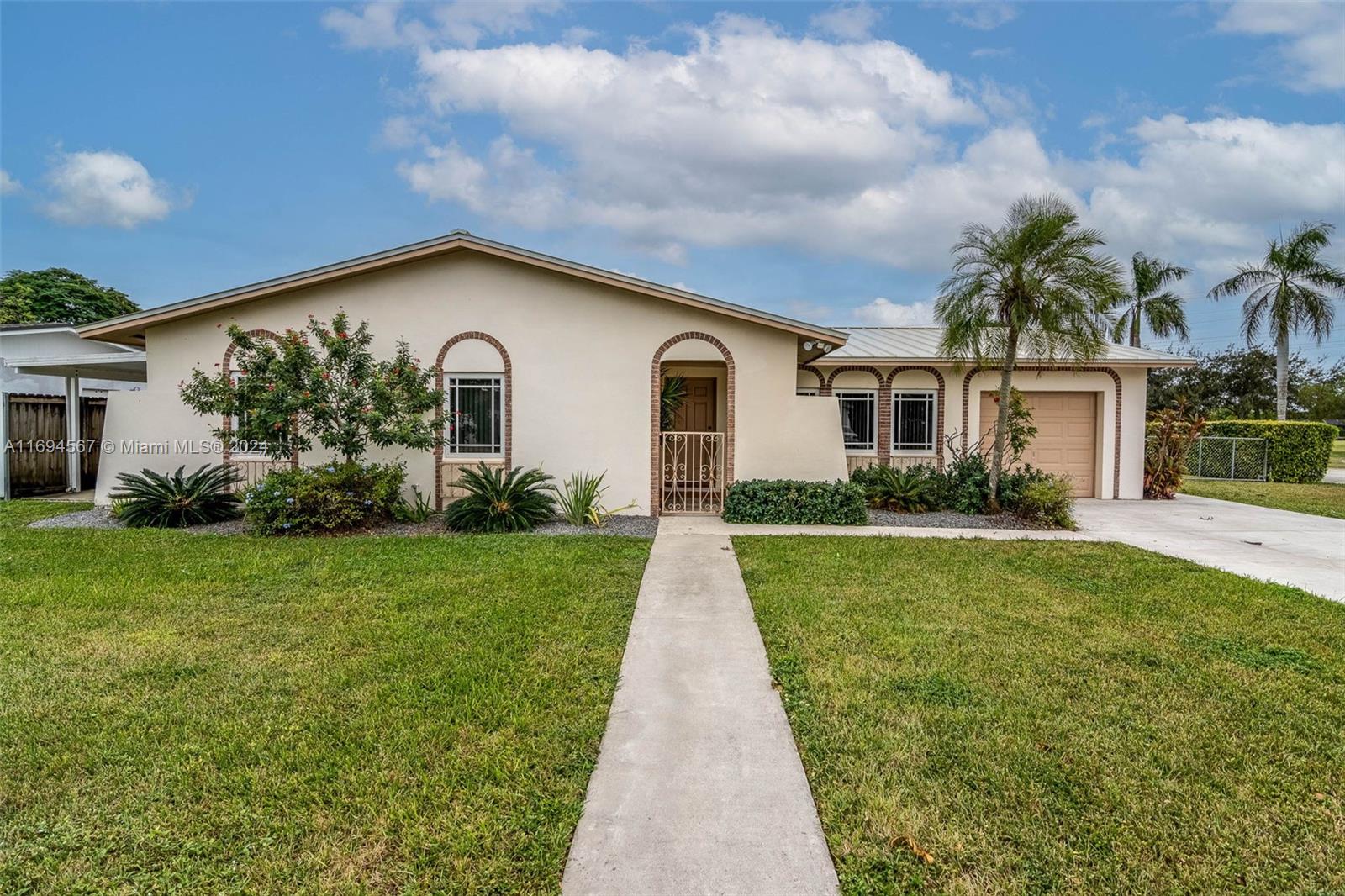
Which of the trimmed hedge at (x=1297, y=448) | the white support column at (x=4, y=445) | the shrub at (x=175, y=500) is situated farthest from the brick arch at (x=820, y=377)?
the white support column at (x=4, y=445)

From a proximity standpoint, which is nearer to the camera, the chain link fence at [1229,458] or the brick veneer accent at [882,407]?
the brick veneer accent at [882,407]

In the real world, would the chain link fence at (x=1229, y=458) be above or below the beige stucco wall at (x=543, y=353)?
below

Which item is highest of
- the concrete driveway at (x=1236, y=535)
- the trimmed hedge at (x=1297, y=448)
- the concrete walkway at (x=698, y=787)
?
the trimmed hedge at (x=1297, y=448)

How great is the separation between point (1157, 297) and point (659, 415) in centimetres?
2622

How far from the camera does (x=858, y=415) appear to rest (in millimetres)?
14492

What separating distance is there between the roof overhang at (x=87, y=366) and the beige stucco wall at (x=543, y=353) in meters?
1.41

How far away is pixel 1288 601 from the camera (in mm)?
6031

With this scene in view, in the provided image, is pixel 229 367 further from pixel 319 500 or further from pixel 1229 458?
pixel 1229 458

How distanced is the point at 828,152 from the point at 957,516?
896 cm

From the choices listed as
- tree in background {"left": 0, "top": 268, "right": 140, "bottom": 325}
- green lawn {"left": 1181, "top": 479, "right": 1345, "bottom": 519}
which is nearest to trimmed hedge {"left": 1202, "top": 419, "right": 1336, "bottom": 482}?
green lawn {"left": 1181, "top": 479, "right": 1345, "bottom": 519}

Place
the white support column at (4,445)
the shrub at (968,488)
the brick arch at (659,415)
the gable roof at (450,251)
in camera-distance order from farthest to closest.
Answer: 1. the white support column at (4,445)
2. the shrub at (968,488)
3. the brick arch at (659,415)
4. the gable roof at (450,251)

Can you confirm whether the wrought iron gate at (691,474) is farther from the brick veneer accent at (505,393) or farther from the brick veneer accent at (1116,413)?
the brick veneer accent at (1116,413)

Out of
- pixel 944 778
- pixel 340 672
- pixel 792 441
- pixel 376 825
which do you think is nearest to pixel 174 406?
pixel 340 672

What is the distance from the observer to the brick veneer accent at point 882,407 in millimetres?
14359
